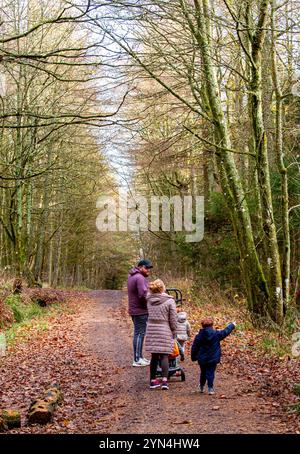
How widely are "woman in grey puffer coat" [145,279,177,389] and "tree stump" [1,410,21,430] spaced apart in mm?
2335

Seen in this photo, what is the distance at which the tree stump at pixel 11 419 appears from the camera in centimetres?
675

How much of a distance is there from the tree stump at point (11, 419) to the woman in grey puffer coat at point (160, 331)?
7.66 ft

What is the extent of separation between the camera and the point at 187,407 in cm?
715

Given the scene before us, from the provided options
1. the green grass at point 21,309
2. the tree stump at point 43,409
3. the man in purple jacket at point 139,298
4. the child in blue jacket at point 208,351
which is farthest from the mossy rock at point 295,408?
the green grass at point 21,309

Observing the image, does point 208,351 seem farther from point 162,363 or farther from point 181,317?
point 181,317

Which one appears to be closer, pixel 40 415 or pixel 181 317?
pixel 40 415

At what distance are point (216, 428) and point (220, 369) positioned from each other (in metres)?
3.78

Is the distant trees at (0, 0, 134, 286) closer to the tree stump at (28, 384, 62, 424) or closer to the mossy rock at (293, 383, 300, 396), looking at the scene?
the tree stump at (28, 384, 62, 424)

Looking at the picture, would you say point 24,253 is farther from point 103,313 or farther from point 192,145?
point 192,145

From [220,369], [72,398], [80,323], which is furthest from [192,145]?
[72,398]

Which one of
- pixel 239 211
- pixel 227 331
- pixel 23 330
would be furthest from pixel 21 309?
pixel 227 331

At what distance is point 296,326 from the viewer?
11.5 meters

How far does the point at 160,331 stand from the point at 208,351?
0.93 metres

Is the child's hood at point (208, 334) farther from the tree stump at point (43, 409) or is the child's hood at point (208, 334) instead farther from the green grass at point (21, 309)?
the green grass at point (21, 309)
